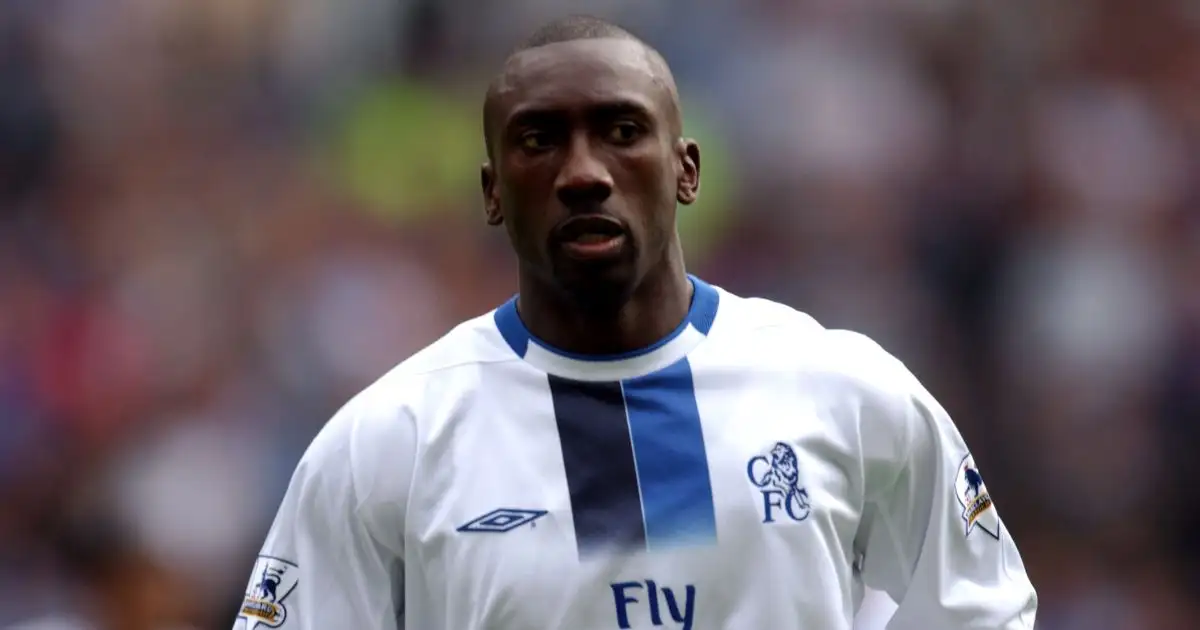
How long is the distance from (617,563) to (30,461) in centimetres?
398

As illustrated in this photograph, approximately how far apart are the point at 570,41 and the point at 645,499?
818 millimetres

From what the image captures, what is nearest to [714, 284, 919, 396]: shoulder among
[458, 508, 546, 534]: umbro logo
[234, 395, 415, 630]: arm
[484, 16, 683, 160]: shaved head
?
[484, 16, 683, 160]: shaved head

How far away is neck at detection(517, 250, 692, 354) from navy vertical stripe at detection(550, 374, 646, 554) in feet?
0.25

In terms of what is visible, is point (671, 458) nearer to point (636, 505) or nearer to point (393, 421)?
point (636, 505)

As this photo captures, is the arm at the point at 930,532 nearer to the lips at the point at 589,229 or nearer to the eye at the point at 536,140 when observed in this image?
the lips at the point at 589,229

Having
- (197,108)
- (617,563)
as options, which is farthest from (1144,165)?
(617,563)

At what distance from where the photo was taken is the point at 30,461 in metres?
6.38

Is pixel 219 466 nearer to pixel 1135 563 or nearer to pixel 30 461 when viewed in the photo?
pixel 30 461

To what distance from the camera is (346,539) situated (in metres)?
3.09

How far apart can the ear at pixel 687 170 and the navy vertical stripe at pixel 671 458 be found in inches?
12.7

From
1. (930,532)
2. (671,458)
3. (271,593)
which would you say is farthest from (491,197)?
(930,532)

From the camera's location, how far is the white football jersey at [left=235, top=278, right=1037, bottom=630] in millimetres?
2979

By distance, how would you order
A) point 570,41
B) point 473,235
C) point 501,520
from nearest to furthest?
point 501,520
point 570,41
point 473,235

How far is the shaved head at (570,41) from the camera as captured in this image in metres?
3.14
